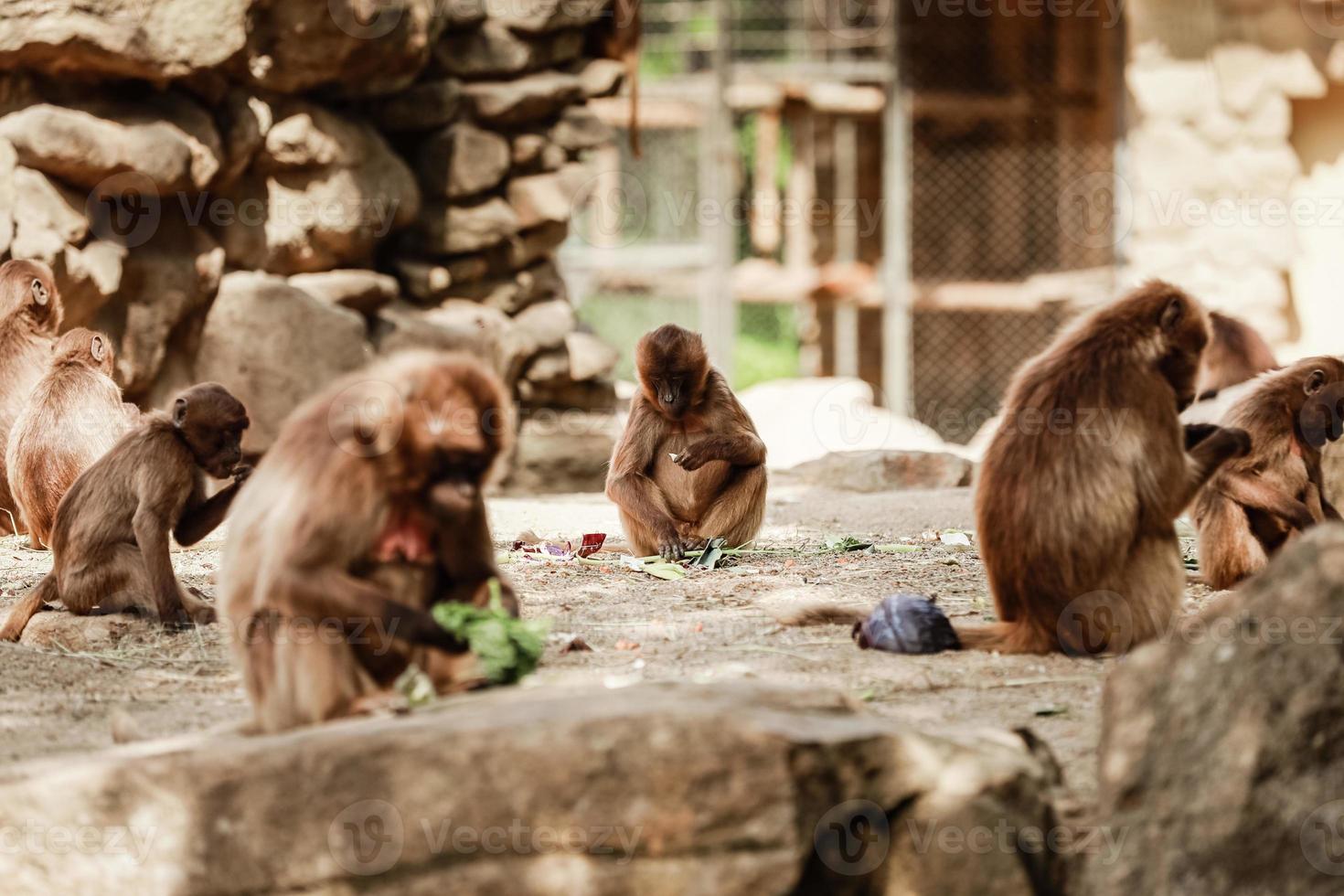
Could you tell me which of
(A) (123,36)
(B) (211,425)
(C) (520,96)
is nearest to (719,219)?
(C) (520,96)

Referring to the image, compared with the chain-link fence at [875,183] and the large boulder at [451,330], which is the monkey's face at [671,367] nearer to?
the large boulder at [451,330]

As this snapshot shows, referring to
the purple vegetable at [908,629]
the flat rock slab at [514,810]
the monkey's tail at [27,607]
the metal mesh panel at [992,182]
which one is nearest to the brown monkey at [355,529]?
the flat rock slab at [514,810]

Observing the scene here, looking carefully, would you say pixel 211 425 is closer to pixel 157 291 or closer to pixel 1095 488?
pixel 1095 488

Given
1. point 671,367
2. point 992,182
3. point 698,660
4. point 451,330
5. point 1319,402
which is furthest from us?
point 992,182

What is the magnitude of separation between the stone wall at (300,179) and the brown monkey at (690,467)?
508 cm

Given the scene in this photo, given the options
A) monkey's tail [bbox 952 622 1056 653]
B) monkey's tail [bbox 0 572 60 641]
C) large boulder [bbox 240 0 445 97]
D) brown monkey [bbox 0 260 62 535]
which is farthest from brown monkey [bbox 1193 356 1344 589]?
large boulder [bbox 240 0 445 97]

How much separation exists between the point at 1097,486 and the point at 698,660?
5.39 ft

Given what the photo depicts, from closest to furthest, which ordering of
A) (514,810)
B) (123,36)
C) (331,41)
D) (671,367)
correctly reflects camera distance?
(514,810) → (671,367) → (123,36) → (331,41)

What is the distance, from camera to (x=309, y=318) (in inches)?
501

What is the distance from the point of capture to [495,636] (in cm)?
473

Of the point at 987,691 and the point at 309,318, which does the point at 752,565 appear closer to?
the point at 987,691

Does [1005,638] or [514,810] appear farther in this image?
[1005,638]

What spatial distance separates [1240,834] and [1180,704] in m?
0.39

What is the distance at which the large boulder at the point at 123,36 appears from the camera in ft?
35.3
